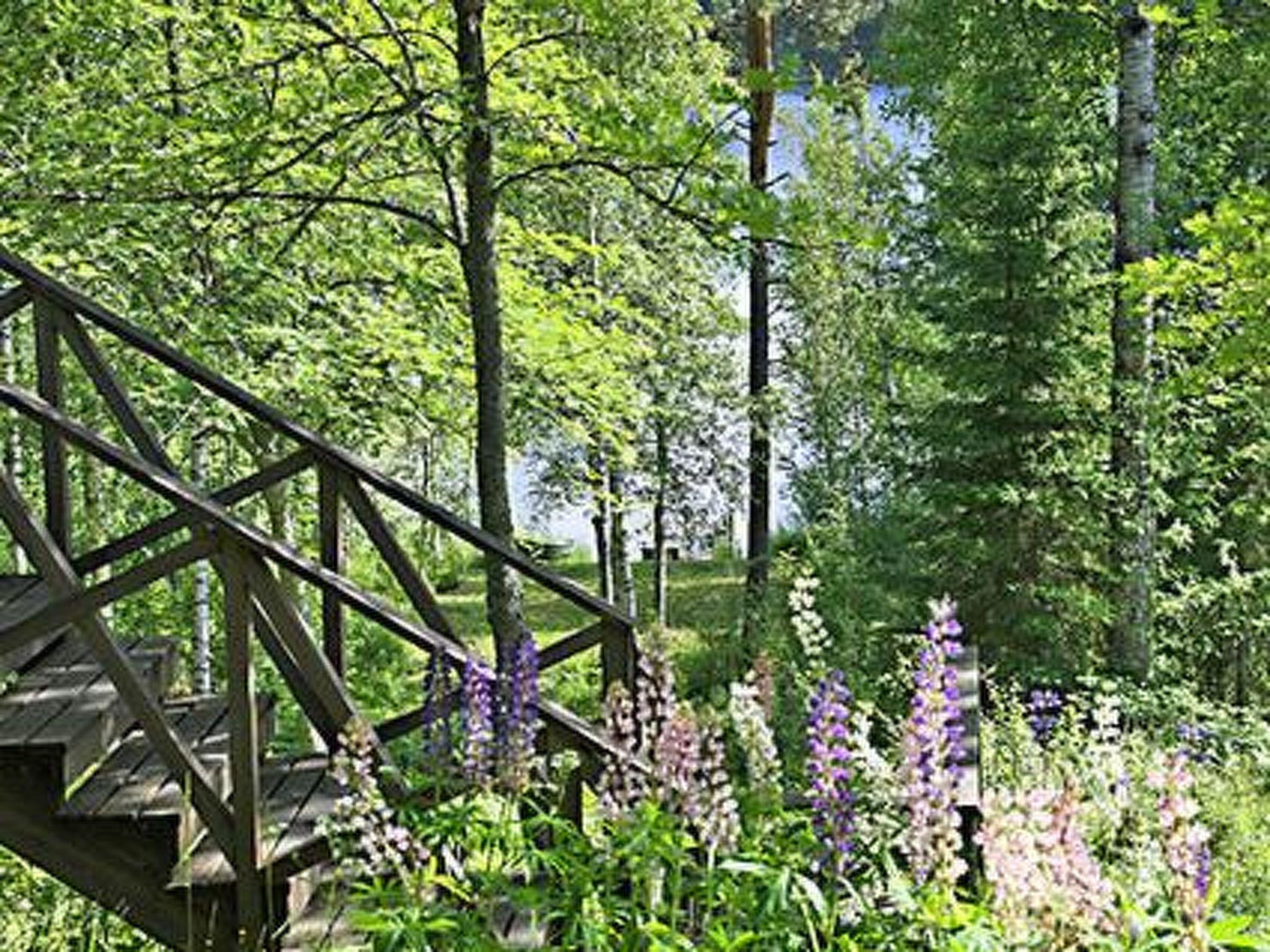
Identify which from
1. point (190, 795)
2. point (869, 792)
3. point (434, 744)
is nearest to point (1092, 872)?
point (869, 792)

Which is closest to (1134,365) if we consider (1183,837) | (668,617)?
(1183,837)

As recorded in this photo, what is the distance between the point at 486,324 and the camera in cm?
546

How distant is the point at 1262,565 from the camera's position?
13.0 meters

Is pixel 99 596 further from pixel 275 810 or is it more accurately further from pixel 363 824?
pixel 363 824

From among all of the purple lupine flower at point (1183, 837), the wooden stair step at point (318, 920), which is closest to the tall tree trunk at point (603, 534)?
the wooden stair step at point (318, 920)

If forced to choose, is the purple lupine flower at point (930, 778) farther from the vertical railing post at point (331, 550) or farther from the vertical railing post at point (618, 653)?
the vertical railing post at point (331, 550)

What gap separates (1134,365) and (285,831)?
768 cm

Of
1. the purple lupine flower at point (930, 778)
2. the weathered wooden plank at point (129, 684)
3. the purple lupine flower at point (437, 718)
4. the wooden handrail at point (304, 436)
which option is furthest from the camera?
the wooden handrail at point (304, 436)

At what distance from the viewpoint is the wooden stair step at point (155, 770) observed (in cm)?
386

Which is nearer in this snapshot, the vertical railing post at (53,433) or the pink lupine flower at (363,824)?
the pink lupine flower at (363,824)

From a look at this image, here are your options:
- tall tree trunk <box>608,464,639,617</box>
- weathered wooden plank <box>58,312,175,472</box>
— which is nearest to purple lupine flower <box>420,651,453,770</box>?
weathered wooden plank <box>58,312,175,472</box>

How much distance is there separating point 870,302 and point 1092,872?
15.9m

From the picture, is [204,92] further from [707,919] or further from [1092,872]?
[1092,872]

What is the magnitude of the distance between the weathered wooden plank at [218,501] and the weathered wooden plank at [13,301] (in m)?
0.84
